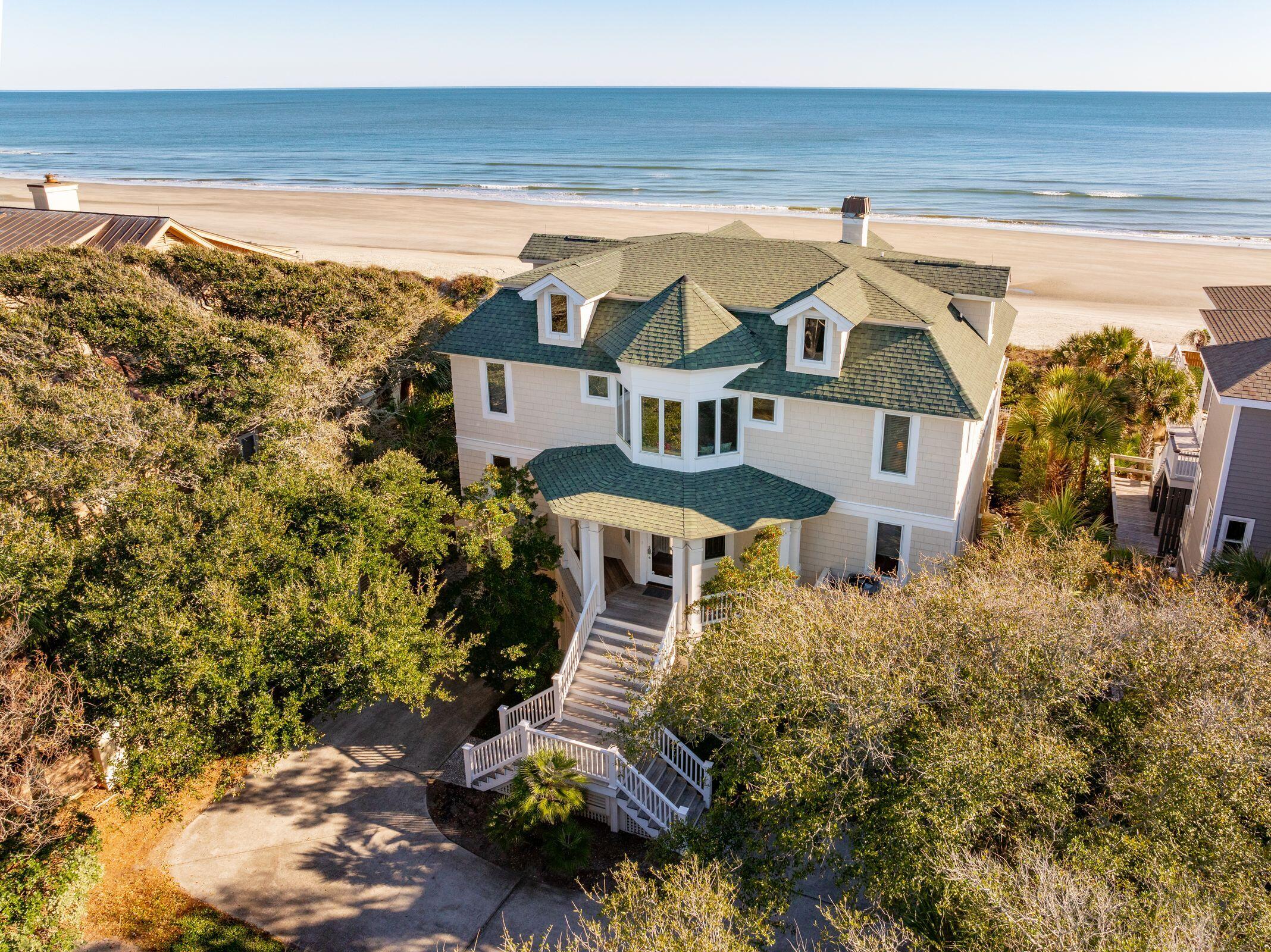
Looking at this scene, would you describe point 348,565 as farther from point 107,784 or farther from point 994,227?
point 994,227

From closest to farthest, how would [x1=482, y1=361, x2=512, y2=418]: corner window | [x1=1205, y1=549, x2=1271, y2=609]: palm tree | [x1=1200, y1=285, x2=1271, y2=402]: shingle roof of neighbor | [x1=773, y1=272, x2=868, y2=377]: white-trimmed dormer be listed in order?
[x1=1205, y1=549, x2=1271, y2=609]: palm tree < [x1=1200, y1=285, x2=1271, y2=402]: shingle roof of neighbor < [x1=773, y1=272, x2=868, y2=377]: white-trimmed dormer < [x1=482, y1=361, x2=512, y2=418]: corner window

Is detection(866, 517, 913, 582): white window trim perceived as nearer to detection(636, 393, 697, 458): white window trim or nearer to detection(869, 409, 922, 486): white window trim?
detection(869, 409, 922, 486): white window trim

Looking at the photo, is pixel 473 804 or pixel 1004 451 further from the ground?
pixel 1004 451

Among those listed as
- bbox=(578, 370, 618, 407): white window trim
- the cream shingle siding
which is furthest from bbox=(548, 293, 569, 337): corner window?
the cream shingle siding

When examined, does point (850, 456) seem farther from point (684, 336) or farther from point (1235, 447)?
point (1235, 447)

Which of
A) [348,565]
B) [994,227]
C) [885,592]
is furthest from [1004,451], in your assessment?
[994,227]

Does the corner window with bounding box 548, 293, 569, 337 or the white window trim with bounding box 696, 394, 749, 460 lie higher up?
the corner window with bounding box 548, 293, 569, 337

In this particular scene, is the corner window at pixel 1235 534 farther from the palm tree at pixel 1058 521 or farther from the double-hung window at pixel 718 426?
the double-hung window at pixel 718 426

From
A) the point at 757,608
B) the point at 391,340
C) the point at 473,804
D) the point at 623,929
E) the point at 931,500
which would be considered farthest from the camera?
the point at 391,340
